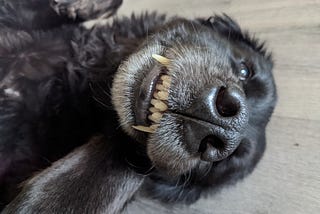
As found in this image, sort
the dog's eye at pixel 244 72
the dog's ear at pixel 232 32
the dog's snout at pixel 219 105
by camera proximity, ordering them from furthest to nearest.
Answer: the dog's ear at pixel 232 32, the dog's eye at pixel 244 72, the dog's snout at pixel 219 105

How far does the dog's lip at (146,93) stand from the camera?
1.15m

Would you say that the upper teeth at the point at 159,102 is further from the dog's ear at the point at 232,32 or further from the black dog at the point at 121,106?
the dog's ear at the point at 232,32

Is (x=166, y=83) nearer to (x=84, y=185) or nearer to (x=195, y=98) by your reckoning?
(x=195, y=98)

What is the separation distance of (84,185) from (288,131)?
2.63ft

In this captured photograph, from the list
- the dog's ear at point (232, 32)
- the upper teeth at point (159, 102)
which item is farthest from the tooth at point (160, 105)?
the dog's ear at point (232, 32)

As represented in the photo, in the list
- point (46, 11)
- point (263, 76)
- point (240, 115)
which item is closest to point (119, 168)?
point (240, 115)

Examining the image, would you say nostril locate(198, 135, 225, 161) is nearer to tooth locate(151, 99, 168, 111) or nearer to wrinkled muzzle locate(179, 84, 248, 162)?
wrinkled muzzle locate(179, 84, 248, 162)

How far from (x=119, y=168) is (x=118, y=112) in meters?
0.15

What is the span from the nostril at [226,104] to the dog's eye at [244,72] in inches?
8.0

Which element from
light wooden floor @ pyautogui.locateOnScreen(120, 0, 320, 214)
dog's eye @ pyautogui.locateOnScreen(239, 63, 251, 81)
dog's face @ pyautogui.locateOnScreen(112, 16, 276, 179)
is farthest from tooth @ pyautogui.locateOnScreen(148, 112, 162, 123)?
light wooden floor @ pyautogui.locateOnScreen(120, 0, 320, 214)

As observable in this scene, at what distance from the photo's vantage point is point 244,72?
1.32m

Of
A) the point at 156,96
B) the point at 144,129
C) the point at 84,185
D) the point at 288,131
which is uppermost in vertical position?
the point at 156,96

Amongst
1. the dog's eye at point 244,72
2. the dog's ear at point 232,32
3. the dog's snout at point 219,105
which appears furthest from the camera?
the dog's ear at point 232,32

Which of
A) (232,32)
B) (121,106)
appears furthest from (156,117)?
(232,32)
